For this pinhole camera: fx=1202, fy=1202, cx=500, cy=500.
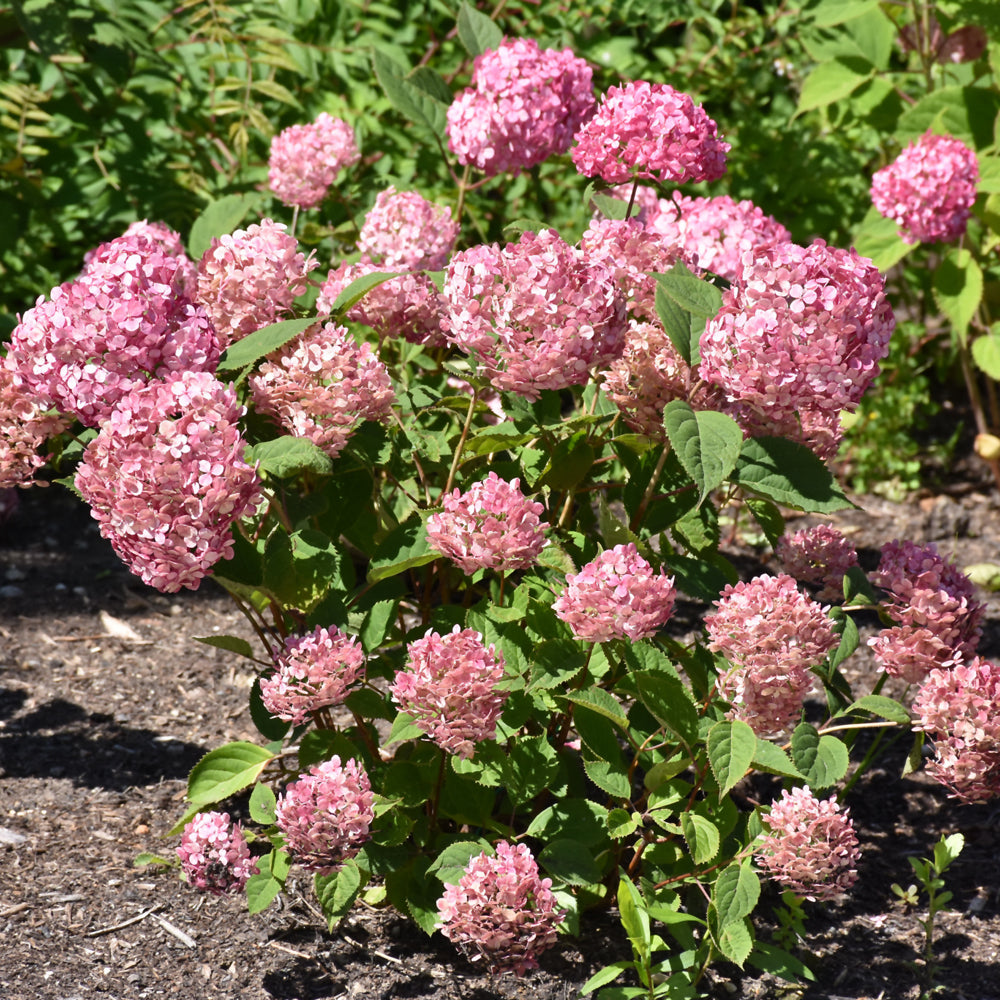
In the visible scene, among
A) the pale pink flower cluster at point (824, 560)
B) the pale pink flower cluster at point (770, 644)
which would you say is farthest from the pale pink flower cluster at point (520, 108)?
the pale pink flower cluster at point (770, 644)

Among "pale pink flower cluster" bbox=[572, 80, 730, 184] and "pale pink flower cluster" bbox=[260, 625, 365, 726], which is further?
"pale pink flower cluster" bbox=[572, 80, 730, 184]

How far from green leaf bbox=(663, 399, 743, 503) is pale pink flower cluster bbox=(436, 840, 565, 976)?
59cm

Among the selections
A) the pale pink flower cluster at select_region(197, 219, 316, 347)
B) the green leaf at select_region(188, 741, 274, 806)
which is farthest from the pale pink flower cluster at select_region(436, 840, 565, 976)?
the pale pink flower cluster at select_region(197, 219, 316, 347)

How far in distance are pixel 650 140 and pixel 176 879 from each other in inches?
60.2

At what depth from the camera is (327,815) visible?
169 centimetres

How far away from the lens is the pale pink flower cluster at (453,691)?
1.58 meters

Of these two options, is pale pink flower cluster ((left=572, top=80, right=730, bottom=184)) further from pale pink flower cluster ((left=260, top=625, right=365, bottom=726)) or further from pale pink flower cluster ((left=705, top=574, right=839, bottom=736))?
pale pink flower cluster ((left=260, top=625, right=365, bottom=726))

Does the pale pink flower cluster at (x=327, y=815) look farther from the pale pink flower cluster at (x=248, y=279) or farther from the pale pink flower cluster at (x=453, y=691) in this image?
the pale pink flower cluster at (x=248, y=279)

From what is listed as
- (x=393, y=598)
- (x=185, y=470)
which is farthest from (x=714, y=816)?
(x=185, y=470)

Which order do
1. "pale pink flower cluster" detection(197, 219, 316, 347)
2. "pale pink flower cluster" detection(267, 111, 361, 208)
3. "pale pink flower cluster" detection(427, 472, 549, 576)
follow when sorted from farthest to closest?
"pale pink flower cluster" detection(267, 111, 361, 208), "pale pink flower cluster" detection(197, 219, 316, 347), "pale pink flower cluster" detection(427, 472, 549, 576)

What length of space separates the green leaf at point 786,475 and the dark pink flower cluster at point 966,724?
36 centimetres

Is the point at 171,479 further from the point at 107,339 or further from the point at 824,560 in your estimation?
the point at 824,560

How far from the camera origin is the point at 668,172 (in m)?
1.89

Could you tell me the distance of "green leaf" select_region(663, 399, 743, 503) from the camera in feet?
4.96
